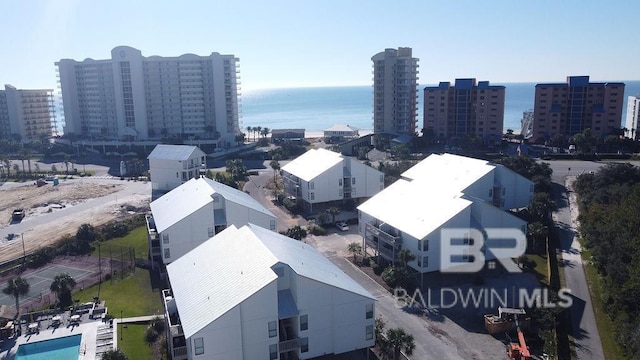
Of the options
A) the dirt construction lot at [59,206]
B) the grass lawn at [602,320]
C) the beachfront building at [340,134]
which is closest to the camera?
the grass lawn at [602,320]

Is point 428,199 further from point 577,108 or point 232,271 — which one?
point 577,108

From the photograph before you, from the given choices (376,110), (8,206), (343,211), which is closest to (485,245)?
(343,211)

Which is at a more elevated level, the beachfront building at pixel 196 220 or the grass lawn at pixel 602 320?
the beachfront building at pixel 196 220

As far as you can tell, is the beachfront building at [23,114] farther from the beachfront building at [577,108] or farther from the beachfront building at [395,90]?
the beachfront building at [577,108]

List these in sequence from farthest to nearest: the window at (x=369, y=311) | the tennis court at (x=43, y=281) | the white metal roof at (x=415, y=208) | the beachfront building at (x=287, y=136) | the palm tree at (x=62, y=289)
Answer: the beachfront building at (x=287, y=136)
the white metal roof at (x=415, y=208)
the tennis court at (x=43, y=281)
the palm tree at (x=62, y=289)
the window at (x=369, y=311)

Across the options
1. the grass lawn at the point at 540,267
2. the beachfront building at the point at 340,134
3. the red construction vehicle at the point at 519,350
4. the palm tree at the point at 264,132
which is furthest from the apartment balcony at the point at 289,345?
the palm tree at the point at 264,132

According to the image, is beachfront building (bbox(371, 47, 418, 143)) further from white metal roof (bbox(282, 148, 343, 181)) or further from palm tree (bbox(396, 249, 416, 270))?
palm tree (bbox(396, 249, 416, 270))
